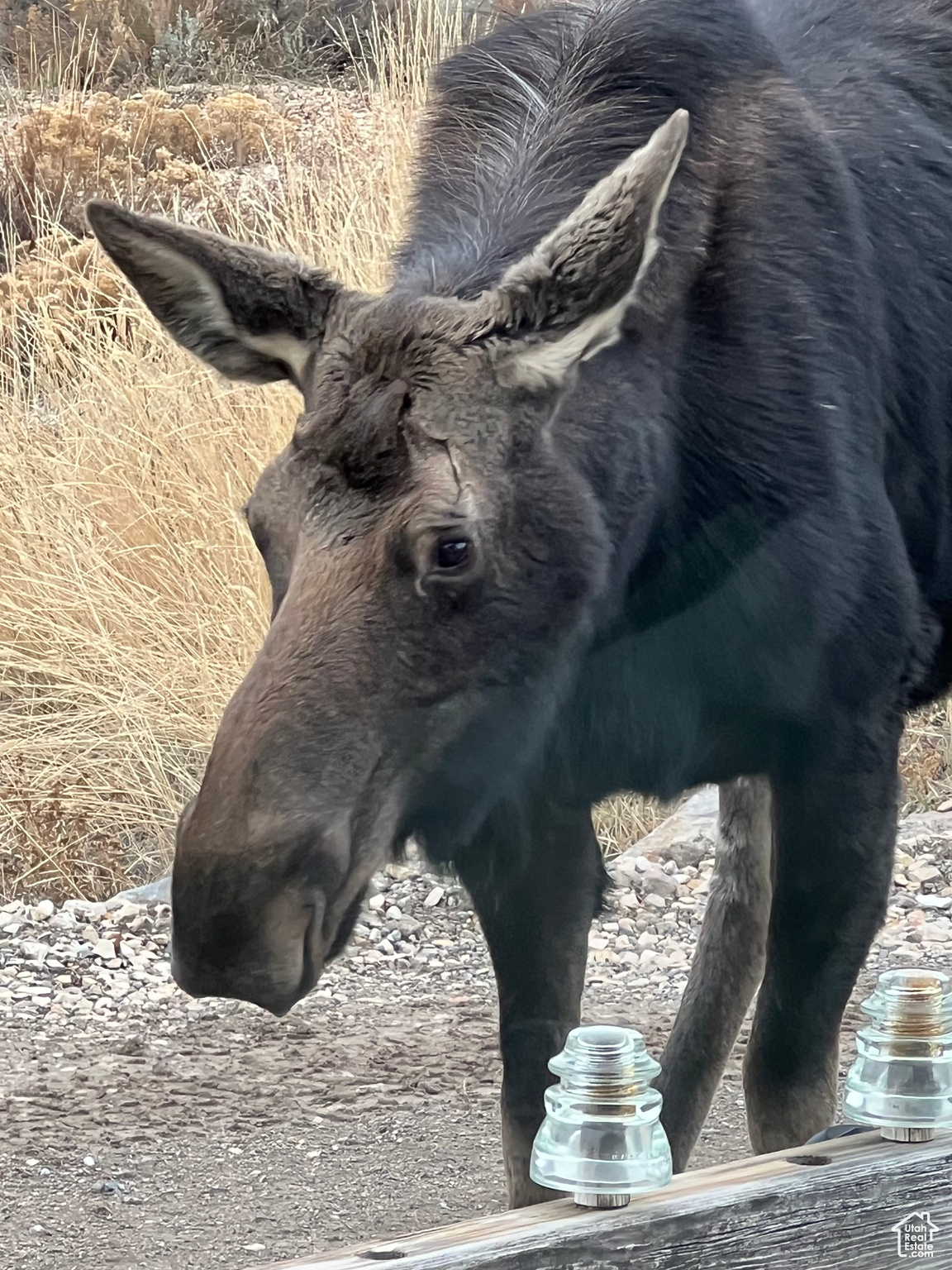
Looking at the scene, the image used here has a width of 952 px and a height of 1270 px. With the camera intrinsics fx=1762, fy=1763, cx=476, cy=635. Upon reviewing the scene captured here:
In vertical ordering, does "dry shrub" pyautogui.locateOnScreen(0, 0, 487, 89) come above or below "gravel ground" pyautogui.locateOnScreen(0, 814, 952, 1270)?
above

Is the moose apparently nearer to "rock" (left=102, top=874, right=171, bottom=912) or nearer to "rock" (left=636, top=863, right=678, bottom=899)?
"rock" (left=636, top=863, right=678, bottom=899)

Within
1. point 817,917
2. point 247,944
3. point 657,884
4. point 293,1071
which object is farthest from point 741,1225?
point 657,884

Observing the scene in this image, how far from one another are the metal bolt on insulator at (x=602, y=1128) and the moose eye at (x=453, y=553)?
555 mm

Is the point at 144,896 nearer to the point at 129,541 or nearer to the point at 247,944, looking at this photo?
the point at 129,541

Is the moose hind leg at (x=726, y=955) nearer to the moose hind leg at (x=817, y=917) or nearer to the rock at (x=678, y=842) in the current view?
the moose hind leg at (x=817, y=917)

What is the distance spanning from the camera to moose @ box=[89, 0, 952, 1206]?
1973 mm

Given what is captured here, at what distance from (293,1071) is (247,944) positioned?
2244 mm

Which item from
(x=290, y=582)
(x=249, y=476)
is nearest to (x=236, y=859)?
(x=290, y=582)

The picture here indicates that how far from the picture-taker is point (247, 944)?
5.88 ft

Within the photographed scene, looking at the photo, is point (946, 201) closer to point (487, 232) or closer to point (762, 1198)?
point (487, 232)

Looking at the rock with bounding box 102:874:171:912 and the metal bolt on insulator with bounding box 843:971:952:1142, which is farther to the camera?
the rock with bounding box 102:874:171:912

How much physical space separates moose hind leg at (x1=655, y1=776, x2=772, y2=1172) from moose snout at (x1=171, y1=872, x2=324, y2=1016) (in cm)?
170

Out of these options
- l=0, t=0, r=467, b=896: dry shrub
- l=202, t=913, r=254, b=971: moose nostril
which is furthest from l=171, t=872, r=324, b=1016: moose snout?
l=0, t=0, r=467, b=896: dry shrub

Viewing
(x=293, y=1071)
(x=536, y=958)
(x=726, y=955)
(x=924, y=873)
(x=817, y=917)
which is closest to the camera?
(x=817, y=917)
